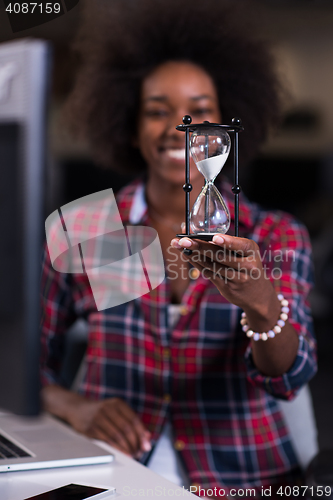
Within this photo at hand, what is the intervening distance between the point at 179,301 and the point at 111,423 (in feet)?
0.85

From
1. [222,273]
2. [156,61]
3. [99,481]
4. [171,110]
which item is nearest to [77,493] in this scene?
[99,481]

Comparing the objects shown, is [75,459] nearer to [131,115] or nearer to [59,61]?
[131,115]

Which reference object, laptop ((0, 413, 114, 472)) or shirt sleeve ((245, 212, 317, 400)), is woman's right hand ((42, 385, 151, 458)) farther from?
shirt sleeve ((245, 212, 317, 400))

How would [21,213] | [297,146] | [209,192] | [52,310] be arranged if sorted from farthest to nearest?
[297,146] → [52,310] → [209,192] → [21,213]

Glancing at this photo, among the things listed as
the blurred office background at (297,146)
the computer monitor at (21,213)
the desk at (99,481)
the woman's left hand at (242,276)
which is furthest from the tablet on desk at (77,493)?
the blurred office background at (297,146)

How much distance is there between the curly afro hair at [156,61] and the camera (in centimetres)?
104

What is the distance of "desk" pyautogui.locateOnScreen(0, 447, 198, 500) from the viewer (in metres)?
0.60

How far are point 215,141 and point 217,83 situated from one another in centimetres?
44

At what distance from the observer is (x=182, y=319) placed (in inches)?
39.7

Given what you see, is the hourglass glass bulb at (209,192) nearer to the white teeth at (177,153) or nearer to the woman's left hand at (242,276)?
the woman's left hand at (242,276)

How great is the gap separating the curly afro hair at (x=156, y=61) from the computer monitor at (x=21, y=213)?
1.77 ft

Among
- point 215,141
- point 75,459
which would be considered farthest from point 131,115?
point 75,459

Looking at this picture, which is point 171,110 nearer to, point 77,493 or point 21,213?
point 21,213

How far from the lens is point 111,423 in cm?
93
